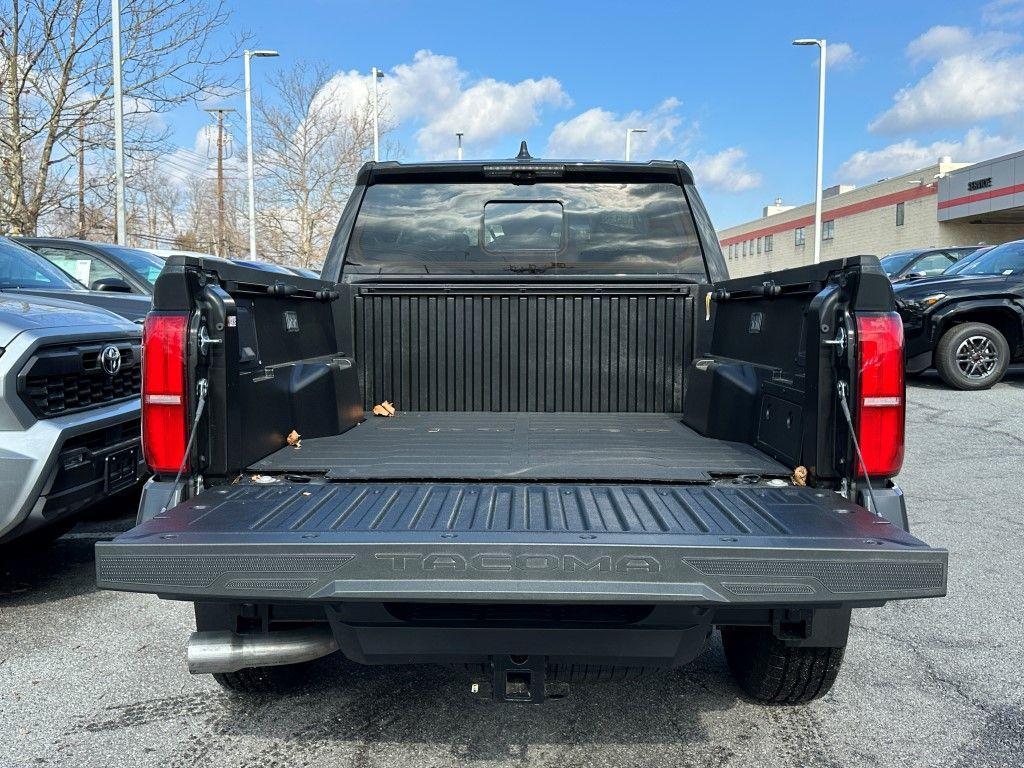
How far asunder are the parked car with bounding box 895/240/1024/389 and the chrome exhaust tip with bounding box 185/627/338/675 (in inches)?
368

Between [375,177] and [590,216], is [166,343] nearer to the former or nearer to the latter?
[375,177]

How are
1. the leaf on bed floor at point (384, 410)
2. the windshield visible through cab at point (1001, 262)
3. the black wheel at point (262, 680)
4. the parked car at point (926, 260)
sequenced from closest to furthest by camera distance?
1. the black wheel at point (262, 680)
2. the leaf on bed floor at point (384, 410)
3. the windshield visible through cab at point (1001, 262)
4. the parked car at point (926, 260)

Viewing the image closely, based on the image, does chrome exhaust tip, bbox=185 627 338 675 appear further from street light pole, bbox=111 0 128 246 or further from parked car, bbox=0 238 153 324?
street light pole, bbox=111 0 128 246

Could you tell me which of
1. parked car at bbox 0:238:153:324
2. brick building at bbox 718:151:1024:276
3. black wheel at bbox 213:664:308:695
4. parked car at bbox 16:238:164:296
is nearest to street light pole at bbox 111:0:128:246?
parked car at bbox 16:238:164:296

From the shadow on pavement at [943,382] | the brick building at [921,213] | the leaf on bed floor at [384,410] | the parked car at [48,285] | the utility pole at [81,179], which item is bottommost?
the shadow on pavement at [943,382]

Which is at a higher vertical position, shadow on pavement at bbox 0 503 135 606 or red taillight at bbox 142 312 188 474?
red taillight at bbox 142 312 188 474

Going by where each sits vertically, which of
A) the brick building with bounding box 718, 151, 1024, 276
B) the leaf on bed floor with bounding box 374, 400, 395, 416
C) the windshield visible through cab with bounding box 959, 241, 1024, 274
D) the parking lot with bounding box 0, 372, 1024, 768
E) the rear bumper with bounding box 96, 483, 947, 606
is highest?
the brick building with bounding box 718, 151, 1024, 276

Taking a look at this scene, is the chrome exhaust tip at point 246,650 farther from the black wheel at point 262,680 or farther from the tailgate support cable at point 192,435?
the black wheel at point 262,680

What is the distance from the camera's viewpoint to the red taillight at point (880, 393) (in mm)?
2318

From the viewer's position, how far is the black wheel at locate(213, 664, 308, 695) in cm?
282

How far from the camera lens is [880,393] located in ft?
7.68

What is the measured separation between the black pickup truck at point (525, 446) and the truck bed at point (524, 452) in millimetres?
18

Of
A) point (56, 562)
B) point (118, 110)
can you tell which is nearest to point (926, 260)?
point (56, 562)

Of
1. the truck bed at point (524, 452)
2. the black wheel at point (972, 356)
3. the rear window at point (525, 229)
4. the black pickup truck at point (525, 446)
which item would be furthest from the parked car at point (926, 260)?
the truck bed at point (524, 452)
